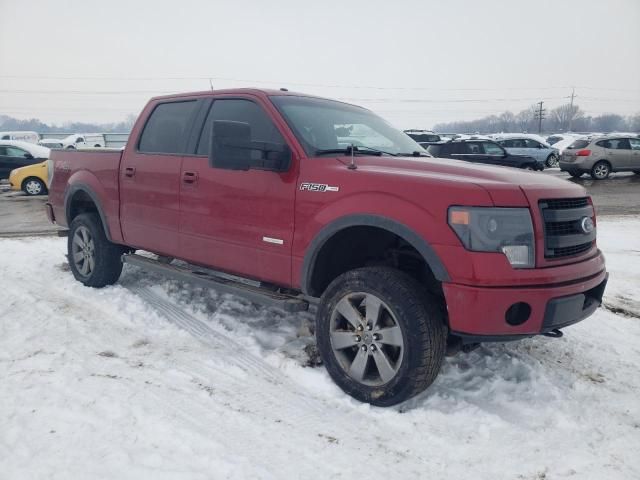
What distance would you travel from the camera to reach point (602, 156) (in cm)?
1831

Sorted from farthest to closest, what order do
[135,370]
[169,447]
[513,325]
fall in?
[135,370], [513,325], [169,447]

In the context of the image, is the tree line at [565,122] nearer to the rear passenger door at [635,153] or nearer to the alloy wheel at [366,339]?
the rear passenger door at [635,153]

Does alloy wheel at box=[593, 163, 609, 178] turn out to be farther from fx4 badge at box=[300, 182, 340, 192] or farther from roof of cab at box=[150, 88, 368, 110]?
fx4 badge at box=[300, 182, 340, 192]

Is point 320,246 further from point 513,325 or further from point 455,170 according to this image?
point 513,325

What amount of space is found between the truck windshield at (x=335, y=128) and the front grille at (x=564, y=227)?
136 cm


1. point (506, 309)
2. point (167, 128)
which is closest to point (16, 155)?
point (167, 128)

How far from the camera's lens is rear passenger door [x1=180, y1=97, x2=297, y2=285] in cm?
351

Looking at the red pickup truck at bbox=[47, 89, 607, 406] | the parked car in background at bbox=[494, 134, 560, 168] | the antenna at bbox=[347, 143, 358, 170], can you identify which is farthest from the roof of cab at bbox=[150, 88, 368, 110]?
the parked car in background at bbox=[494, 134, 560, 168]

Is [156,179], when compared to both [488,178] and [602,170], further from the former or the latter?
[602,170]

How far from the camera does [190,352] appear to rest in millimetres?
3771

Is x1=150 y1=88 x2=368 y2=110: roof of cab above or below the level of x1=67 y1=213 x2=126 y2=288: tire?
above

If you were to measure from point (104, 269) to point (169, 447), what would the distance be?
125 inches

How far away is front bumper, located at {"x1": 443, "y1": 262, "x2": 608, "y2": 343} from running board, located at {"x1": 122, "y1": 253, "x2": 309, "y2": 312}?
1.19m

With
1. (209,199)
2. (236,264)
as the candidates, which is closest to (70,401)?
(236,264)
